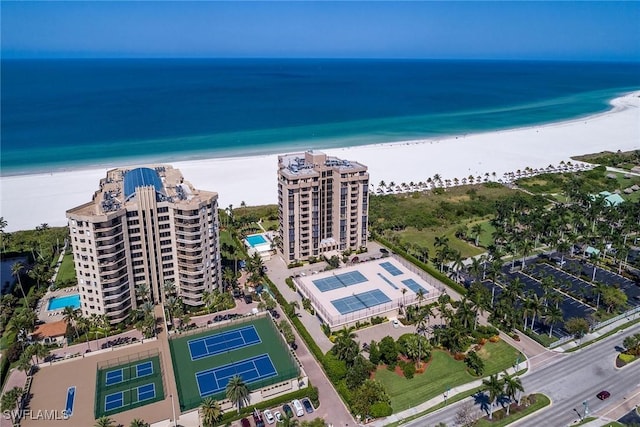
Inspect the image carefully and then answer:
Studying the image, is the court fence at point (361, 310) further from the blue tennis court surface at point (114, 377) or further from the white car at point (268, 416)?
the blue tennis court surface at point (114, 377)

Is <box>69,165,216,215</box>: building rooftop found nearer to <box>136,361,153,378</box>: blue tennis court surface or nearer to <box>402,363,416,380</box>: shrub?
<box>136,361,153,378</box>: blue tennis court surface

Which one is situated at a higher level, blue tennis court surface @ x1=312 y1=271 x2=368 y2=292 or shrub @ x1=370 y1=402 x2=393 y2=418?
blue tennis court surface @ x1=312 y1=271 x2=368 y2=292

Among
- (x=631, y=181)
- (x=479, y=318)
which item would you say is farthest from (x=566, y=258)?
(x=631, y=181)

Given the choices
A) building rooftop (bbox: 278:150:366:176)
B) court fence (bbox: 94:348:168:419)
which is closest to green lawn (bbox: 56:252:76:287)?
court fence (bbox: 94:348:168:419)

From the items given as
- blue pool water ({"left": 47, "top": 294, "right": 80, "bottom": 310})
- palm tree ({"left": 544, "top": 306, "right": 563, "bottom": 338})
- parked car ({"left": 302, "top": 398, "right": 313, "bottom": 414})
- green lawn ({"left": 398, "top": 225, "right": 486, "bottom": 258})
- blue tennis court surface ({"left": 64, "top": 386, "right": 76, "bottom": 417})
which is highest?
palm tree ({"left": 544, "top": 306, "right": 563, "bottom": 338})

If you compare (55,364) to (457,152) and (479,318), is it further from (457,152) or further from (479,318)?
(457,152)

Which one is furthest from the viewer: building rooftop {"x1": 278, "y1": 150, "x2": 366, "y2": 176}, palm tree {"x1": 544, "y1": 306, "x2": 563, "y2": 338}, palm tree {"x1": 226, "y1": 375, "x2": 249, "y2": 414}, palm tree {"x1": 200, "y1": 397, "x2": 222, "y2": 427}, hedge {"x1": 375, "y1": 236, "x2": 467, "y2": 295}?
building rooftop {"x1": 278, "y1": 150, "x2": 366, "y2": 176}

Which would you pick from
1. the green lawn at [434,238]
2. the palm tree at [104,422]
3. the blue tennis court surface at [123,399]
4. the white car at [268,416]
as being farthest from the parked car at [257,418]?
the green lawn at [434,238]
